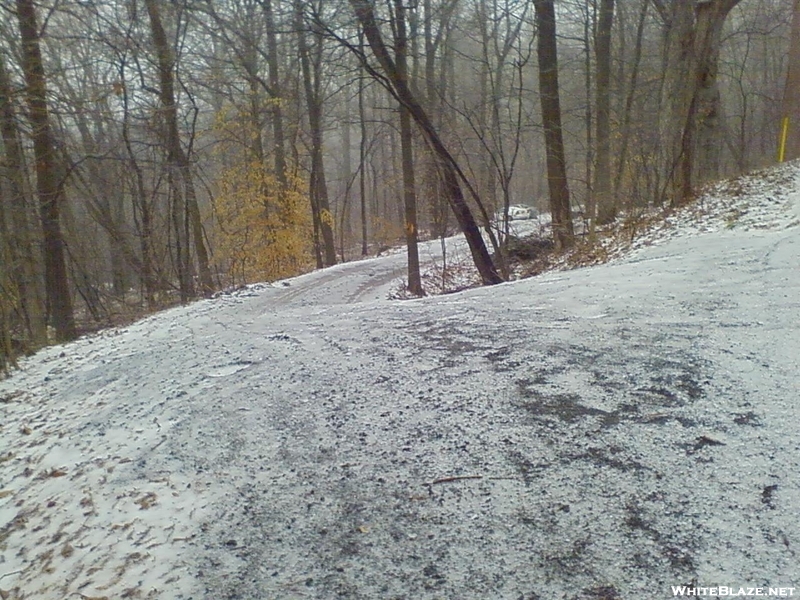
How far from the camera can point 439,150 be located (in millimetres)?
9883

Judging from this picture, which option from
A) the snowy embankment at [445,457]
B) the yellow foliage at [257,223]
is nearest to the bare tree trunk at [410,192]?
the yellow foliage at [257,223]

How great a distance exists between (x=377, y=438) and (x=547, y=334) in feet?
6.29

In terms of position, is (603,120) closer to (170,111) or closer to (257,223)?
(257,223)

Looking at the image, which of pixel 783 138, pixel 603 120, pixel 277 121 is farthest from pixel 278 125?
pixel 783 138

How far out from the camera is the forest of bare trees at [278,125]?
9.70 meters

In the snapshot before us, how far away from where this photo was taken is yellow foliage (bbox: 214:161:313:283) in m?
14.8

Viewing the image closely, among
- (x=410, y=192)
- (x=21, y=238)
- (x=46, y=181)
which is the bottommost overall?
(x=21, y=238)

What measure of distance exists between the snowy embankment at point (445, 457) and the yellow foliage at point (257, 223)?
9867 mm

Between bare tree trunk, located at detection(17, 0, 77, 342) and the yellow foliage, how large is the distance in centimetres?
490

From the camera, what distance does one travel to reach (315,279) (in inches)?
466

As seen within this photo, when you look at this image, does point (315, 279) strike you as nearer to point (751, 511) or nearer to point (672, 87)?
point (672, 87)

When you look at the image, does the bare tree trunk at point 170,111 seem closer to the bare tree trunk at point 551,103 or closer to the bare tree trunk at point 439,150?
the bare tree trunk at point 439,150

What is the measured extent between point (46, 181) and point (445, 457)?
35.3ft

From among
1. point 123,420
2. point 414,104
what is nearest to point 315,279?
point 414,104
